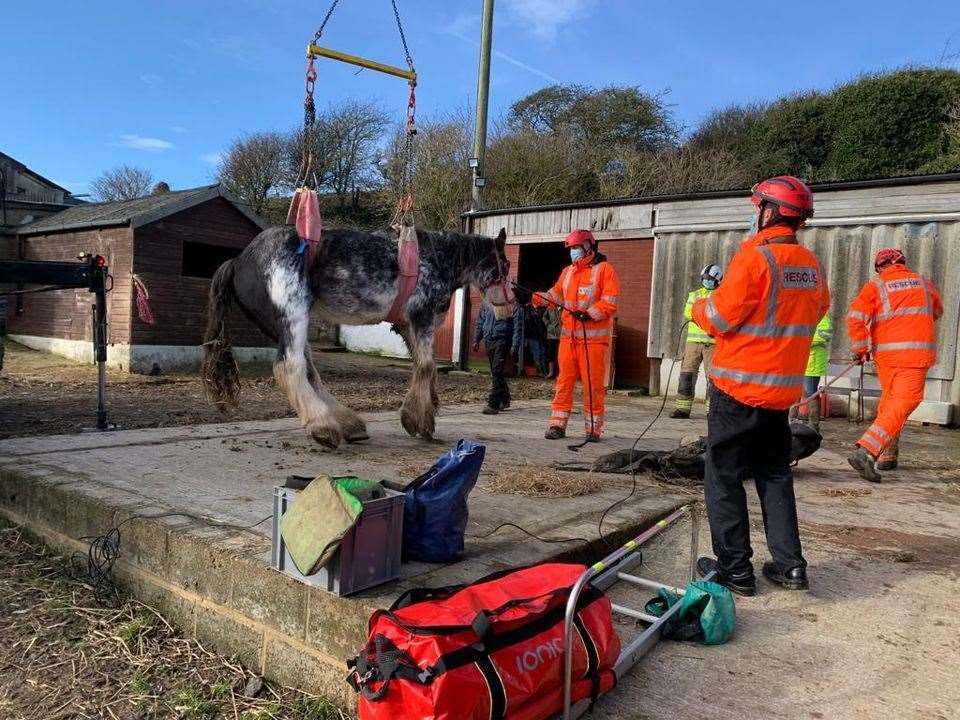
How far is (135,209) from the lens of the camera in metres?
12.7

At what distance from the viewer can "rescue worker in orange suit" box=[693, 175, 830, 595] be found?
308 centimetres

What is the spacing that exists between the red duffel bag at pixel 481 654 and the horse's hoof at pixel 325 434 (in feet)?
9.28

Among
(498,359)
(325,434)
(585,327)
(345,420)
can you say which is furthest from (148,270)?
(585,327)

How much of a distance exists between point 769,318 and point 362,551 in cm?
201

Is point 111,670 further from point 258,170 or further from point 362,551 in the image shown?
point 258,170

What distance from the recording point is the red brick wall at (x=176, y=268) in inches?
473

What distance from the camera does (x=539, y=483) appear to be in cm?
437

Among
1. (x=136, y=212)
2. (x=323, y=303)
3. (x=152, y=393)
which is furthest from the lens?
(x=136, y=212)

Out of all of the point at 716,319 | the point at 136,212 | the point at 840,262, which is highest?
the point at 136,212

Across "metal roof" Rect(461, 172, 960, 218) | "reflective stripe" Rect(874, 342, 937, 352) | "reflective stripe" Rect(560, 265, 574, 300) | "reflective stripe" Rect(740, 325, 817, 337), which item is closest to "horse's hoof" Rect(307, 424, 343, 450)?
"reflective stripe" Rect(560, 265, 574, 300)

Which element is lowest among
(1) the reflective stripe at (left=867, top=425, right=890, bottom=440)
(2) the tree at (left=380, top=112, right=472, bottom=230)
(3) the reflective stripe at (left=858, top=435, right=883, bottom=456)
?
(3) the reflective stripe at (left=858, top=435, right=883, bottom=456)

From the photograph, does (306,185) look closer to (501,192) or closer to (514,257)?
(514,257)

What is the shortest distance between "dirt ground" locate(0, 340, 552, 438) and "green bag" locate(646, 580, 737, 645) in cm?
524

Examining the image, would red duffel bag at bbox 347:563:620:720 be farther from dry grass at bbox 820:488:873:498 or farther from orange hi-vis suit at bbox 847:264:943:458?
orange hi-vis suit at bbox 847:264:943:458
